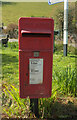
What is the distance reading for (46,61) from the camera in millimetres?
2355

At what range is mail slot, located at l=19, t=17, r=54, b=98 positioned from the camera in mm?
2260

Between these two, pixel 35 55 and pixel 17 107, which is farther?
pixel 17 107

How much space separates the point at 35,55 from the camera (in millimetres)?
2291

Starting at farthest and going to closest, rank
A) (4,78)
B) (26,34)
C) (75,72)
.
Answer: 1. (4,78)
2. (75,72)
3. (26,34)

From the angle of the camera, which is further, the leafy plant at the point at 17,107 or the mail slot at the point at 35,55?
the leafy plant at the point at 17,107

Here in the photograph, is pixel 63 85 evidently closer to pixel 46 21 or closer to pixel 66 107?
pixel 66 107

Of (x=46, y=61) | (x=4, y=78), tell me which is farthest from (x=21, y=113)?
(x=4, y=78)

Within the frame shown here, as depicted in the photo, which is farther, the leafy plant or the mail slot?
the leafy plant

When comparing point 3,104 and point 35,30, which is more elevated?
point 35,30

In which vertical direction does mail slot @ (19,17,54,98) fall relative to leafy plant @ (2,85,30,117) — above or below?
above

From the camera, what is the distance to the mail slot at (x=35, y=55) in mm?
2260

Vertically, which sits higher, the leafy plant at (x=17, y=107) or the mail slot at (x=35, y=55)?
the mail slot at (x=35, y=55)

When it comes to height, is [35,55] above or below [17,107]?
above

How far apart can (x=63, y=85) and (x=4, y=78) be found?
1813 mm
